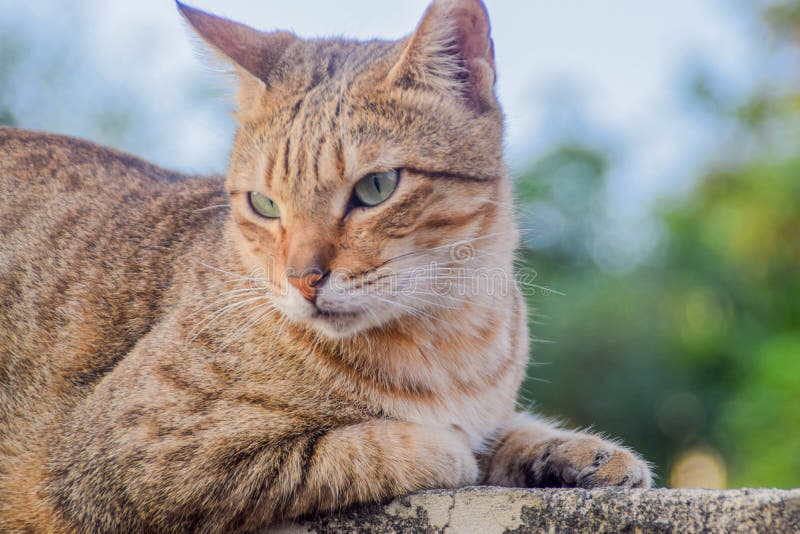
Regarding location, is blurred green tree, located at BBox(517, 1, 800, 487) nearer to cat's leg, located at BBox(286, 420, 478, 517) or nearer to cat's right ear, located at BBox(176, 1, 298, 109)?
cat's right ear, located at BBox(176, 1, 298, 109)

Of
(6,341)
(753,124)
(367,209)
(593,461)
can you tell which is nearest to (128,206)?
(6,341)

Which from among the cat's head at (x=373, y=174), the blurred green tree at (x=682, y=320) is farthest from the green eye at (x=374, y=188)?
the blurred green tree at (x=682, y=320)

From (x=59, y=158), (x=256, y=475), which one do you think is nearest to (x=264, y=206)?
(x=256, y=475)

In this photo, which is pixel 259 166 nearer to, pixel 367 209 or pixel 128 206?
pixel 367 209

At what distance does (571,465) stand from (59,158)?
2851 mm

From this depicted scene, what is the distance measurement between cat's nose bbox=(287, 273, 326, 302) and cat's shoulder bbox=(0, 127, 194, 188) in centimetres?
173

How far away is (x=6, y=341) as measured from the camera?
355cm

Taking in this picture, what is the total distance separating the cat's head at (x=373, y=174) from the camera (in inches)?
108

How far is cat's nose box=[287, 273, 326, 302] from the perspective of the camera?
2656 mm

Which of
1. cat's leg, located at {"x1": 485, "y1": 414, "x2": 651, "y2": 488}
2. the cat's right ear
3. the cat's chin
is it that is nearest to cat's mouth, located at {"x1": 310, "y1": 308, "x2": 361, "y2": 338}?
the cat's chin

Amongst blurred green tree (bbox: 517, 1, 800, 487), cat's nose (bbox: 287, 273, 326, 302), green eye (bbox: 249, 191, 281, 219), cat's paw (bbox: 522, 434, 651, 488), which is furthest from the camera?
blurred green tree (bbox: 517, 1, 800, 487)

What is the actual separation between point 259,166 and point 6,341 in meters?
1.46

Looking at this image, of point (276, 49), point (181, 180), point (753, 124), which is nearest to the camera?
point (276, 49)

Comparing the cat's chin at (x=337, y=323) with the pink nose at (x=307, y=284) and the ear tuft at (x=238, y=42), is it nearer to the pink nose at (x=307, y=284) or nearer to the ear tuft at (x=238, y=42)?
the pink nose at (x=307, y=284)
